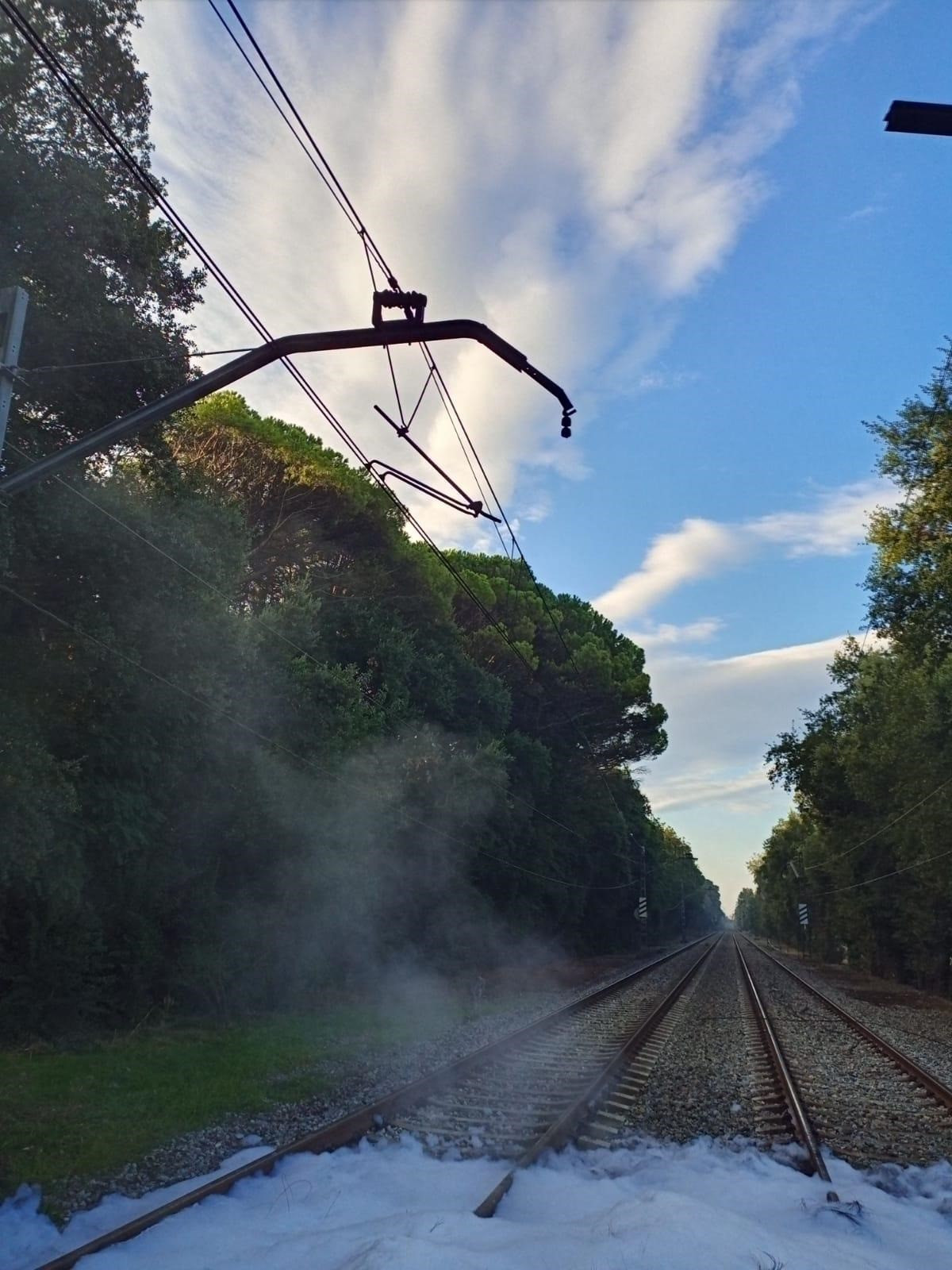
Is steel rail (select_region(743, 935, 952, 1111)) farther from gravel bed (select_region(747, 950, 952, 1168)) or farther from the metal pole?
the metal pole

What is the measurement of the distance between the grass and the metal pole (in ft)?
19.3

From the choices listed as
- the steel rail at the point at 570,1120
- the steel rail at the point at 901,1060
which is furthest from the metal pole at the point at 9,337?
the steel rail at the point at 901,1060

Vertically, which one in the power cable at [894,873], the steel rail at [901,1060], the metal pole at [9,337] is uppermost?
the metal pole at [9,337]

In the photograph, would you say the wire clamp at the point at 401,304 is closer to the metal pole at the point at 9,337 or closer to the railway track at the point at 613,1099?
the metal pole at the point at 9,337

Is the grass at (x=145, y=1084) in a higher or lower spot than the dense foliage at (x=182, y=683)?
lower

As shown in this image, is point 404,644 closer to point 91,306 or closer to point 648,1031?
point 648,1031

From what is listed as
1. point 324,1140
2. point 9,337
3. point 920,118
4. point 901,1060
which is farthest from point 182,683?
point 901,1060

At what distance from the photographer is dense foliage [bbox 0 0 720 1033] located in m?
11.0

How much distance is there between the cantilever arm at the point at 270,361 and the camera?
6070 mm

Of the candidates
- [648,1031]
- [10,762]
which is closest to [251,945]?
[648,1031]

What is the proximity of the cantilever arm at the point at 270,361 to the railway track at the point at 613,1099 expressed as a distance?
5.05 meters

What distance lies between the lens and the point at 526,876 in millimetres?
38031

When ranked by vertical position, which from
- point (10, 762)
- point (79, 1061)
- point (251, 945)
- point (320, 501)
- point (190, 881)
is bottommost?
point (79, 1061)

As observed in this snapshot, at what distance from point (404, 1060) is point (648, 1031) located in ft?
16.5
